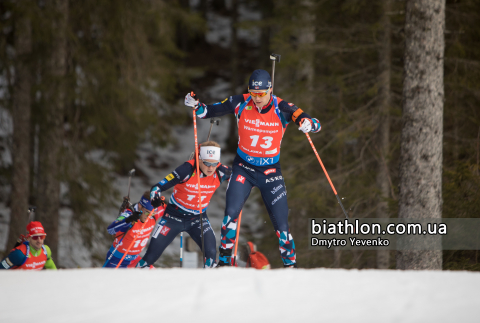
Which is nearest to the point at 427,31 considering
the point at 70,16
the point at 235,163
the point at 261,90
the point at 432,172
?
the point at 432,172

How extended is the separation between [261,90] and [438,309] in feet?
9.77

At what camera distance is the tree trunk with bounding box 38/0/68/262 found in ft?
32.4

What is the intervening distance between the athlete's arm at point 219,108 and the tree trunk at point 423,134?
7.59 ft

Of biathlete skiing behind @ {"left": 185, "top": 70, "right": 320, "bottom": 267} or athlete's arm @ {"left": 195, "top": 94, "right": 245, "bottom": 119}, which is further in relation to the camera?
athlete's arm @ {"left": 195, "top": 94, "right": 245, "bottom": 119}

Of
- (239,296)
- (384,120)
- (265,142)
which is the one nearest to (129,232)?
(265,142)

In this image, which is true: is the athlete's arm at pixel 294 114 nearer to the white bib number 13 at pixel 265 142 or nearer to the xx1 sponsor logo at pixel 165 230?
the white bib number 13 at pixel 265 142

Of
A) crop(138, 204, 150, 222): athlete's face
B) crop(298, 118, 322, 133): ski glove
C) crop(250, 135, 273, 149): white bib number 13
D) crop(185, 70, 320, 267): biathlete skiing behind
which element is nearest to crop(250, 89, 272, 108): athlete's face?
crop(185, 70, 320, 267): biathlete skiing behind

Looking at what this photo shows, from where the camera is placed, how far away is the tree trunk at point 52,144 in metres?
9.88

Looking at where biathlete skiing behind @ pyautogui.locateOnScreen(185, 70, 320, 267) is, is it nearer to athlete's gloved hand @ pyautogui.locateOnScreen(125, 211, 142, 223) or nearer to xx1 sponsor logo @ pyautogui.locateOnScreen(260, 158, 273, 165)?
xx1 sponsor logo @ pyautogui.locateOnScreen(260, 158, 273, 165)

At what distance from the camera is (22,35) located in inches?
388

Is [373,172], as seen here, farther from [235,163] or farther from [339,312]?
[339,312]

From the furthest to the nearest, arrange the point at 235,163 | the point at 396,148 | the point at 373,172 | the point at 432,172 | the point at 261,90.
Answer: the point at 373,172, the point at 396,148, the point at 432,172, the point at 235,163, the point at 261,90

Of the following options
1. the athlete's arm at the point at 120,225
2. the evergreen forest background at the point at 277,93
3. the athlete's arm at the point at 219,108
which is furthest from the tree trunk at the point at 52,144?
the athlete's arm at the point at 219,108

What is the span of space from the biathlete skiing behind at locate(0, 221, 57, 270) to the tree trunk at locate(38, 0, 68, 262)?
315 centimetres
